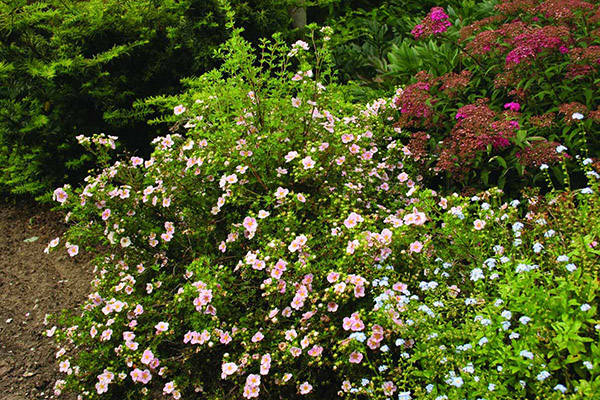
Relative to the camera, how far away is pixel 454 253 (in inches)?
105

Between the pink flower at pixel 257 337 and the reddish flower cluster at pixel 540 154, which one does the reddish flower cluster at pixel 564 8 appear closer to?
the reddish flower cluster at pixel 540 154

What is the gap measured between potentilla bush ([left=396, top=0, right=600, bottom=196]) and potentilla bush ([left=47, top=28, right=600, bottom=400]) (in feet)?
0.85

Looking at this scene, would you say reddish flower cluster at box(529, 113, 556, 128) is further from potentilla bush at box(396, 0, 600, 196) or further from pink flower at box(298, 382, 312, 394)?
pink flower at box(298, 382, 312, 394)

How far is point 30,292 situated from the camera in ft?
12.3

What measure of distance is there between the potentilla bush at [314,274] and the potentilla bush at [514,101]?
0.85 ft

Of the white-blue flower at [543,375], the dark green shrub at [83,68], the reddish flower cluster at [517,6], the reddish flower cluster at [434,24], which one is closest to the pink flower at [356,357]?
the white-blue flower at [543,375]

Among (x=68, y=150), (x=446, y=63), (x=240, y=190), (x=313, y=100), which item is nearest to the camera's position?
(x=240, y=190)

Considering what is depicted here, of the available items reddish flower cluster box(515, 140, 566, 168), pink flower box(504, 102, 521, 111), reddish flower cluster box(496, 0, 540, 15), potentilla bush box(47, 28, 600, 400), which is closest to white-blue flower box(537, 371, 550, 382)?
potentilla bush box(47, 28, 600, 400)

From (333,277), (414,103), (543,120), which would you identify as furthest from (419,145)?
(333,277)

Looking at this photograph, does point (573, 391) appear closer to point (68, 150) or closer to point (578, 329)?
point (578, 329)

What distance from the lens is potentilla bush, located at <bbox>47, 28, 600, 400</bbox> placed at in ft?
6.67

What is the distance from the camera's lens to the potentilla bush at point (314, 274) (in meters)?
2.03

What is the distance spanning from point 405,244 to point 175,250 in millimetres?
1318

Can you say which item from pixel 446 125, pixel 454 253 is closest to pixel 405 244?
pixel 454 253
